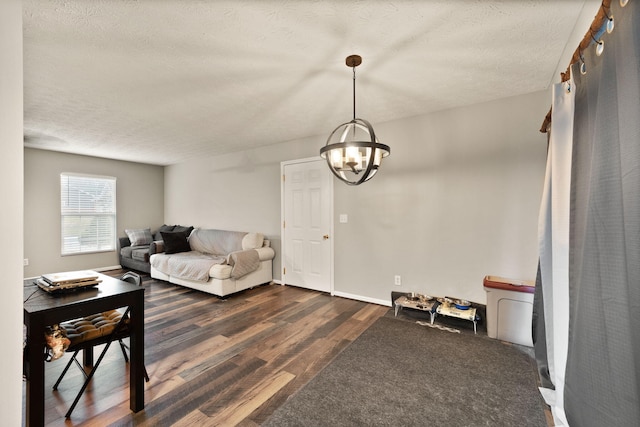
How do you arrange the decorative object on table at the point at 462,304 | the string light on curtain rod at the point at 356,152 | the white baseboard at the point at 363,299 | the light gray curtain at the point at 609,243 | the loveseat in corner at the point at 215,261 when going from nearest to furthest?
the light gray curtain at the point at 609,243 < the string light on curtain rod at the point at 356,152 < the decorative object on table at the point at 462,304 < the white baseboard at the point at 363,299 < the loveseat in corner at the point at 215,261

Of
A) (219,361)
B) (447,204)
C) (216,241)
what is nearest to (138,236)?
(216,241)

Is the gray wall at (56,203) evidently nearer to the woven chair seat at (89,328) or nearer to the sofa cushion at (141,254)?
the sofa cushion at (141,254)

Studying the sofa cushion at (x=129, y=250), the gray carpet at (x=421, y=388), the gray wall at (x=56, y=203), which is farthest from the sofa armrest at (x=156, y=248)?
the gray carpet at (x=421, y=388)

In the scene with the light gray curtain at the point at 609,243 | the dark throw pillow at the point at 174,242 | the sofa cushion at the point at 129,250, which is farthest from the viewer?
the sofa cushion at the point at 129,250

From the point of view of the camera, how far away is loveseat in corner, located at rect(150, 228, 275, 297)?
13.0 feet

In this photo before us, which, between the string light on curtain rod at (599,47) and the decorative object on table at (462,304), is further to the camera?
the decorative object on table at (462,304)

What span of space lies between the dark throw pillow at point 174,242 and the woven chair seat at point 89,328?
3.38 meters

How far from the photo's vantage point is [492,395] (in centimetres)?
185

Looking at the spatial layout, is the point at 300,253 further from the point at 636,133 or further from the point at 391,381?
the point at 636,133

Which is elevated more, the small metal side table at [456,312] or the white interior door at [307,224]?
the white interior door at [307,224]

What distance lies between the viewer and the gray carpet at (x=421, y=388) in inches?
65.6

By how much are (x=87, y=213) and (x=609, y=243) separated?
7295 mm

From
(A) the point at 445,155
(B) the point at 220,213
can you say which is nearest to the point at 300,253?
(B) the point at 220,213

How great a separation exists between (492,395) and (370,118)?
296cm
